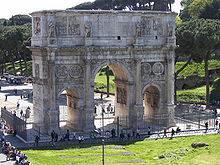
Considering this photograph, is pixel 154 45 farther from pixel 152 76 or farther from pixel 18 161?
pixel 18 161

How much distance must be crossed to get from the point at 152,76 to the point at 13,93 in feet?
127

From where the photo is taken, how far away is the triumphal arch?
160 ft

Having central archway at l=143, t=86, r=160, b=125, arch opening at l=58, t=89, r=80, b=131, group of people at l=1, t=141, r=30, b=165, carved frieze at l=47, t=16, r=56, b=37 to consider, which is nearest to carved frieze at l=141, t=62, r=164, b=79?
central archway at l=143, t=86, r=160, b=125

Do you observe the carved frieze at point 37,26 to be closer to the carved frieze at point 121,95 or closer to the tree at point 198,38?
the carved frieze at point 121,95

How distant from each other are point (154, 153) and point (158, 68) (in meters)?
14.0

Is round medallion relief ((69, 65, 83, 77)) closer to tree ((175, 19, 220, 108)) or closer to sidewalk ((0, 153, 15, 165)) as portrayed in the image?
sidewalk ((0, 153, 15, 165))

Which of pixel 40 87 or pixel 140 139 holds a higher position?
pixel 40 87

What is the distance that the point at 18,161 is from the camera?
126ft

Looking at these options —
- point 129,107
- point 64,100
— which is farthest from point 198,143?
point 64,100

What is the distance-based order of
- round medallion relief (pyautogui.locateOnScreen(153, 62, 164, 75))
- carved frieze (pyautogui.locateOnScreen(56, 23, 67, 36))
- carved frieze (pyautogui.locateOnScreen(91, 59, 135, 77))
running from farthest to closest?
1. round medallion relief (pyautogui.locateOnScreen(153, 62, 164, 75))
2. carved frieze (pyautogui.locateOnScreen(91, 59, 135, 77))
3. carved frieze (pyautogui.locateOnScreen(56, 23, 67, 36))

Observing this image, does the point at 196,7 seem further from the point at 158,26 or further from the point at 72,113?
the point at 72,113

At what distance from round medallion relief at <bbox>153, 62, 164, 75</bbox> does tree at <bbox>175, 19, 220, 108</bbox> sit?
9326 millimetres

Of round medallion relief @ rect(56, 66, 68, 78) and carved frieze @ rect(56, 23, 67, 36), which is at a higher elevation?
carved frieze @ rect(56, 23, 67, 36)

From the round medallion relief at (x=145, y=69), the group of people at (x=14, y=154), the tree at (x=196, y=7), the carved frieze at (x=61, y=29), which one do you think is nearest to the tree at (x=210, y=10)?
the tree at (x=196, y=7)
